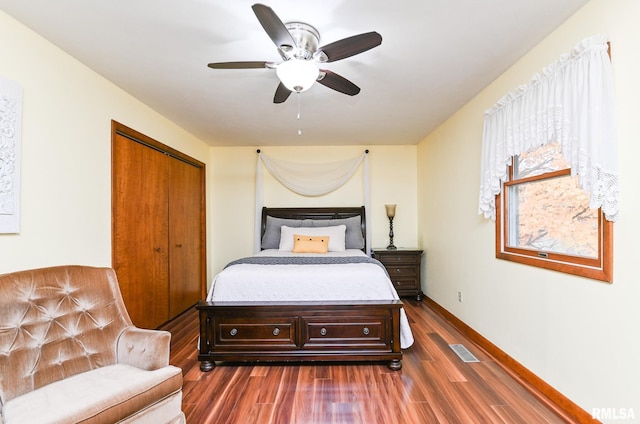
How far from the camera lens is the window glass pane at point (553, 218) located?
5.75 feet

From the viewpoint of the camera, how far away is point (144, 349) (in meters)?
1.64

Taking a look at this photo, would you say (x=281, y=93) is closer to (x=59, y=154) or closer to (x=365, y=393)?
(x=59, y=154)

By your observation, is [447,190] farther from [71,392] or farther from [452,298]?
[71,392]

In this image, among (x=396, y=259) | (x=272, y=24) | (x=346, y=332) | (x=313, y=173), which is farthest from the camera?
(x=313, y=173)

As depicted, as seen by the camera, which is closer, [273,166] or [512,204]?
[512,204]

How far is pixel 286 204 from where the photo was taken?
15.4ft

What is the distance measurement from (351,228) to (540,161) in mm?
2461

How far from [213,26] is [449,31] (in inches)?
57.4

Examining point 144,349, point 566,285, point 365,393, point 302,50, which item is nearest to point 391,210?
point 566,285

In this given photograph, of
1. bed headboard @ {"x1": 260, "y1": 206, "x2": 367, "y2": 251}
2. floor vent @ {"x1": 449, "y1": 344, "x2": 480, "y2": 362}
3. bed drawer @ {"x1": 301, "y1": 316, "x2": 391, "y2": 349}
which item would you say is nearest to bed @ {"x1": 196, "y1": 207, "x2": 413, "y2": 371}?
bed drawer @ {"x1": 301, "y1": 316, "x2": 391, "y2": 349}

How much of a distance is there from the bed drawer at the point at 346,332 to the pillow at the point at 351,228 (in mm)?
1823

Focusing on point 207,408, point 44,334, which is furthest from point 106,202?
point 207,408

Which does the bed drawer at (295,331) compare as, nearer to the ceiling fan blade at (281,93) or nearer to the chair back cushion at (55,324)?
the chair back cushion at (55,324)

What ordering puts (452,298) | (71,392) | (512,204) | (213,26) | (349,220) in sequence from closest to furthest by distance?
Result: (71,392), (213,26), (512,204), (452,298), (349,220)
